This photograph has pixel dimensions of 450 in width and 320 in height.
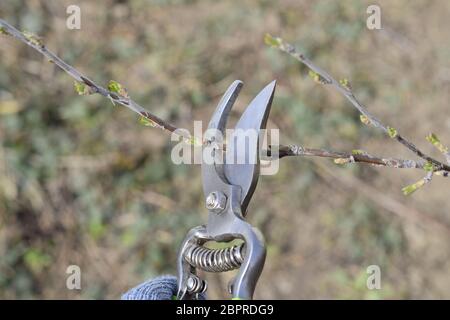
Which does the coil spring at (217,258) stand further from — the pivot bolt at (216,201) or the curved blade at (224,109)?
the curved blade at (224,109)

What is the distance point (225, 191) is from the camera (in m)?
1.14

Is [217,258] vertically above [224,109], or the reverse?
[224,109]

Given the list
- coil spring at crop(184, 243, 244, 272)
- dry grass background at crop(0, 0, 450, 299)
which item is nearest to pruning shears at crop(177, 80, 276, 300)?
coil spring at crop(184, 243, 244, 272)

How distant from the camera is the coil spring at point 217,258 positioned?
1.05 m

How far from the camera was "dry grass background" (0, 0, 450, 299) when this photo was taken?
2346 millimetres

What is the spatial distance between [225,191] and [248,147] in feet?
0.27

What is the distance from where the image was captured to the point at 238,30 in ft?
8.78

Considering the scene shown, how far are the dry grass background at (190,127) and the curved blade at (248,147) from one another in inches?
46.8

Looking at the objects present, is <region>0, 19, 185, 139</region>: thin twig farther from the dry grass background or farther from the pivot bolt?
the dry grass background

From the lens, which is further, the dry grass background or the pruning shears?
the dry grass background

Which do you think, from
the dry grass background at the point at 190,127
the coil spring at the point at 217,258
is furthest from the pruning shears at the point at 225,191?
the dry grass background at the point at 190,127

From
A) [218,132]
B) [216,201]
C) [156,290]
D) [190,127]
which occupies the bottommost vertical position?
[156,290]

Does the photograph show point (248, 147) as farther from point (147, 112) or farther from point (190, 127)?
point (190, 127)

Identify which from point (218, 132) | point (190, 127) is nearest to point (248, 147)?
point (218, 132)
